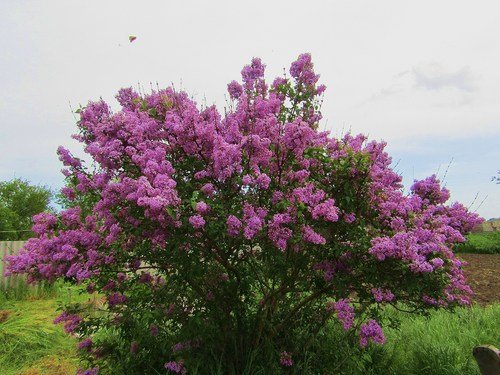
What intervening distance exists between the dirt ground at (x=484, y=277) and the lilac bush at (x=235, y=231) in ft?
16.7

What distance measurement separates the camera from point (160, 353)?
4.59 meters

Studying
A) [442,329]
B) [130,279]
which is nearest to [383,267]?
[130,279]

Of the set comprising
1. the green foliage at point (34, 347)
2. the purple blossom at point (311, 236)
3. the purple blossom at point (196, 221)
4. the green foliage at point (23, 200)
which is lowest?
the green foliage at point (34, 347)

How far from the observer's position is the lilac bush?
10.9 ft

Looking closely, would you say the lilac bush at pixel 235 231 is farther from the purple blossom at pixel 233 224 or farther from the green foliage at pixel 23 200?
the green foliage at pixel 23 200

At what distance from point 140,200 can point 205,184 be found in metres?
0.61

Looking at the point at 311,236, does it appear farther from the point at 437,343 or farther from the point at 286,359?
the point at 437,343

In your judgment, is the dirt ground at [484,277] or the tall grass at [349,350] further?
the dirt ground at [484,277]

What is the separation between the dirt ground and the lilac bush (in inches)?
200

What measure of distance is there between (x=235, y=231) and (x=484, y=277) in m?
9.76

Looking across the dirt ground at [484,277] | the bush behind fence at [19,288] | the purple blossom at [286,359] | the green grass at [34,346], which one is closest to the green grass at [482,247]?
the dirt ground at [484,277]

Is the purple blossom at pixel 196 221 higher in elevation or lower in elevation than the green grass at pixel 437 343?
higher

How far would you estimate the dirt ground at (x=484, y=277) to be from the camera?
8930mm

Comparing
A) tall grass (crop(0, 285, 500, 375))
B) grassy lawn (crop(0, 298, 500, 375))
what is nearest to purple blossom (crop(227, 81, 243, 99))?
tall grass (crop(0, 285, 500, 375))
